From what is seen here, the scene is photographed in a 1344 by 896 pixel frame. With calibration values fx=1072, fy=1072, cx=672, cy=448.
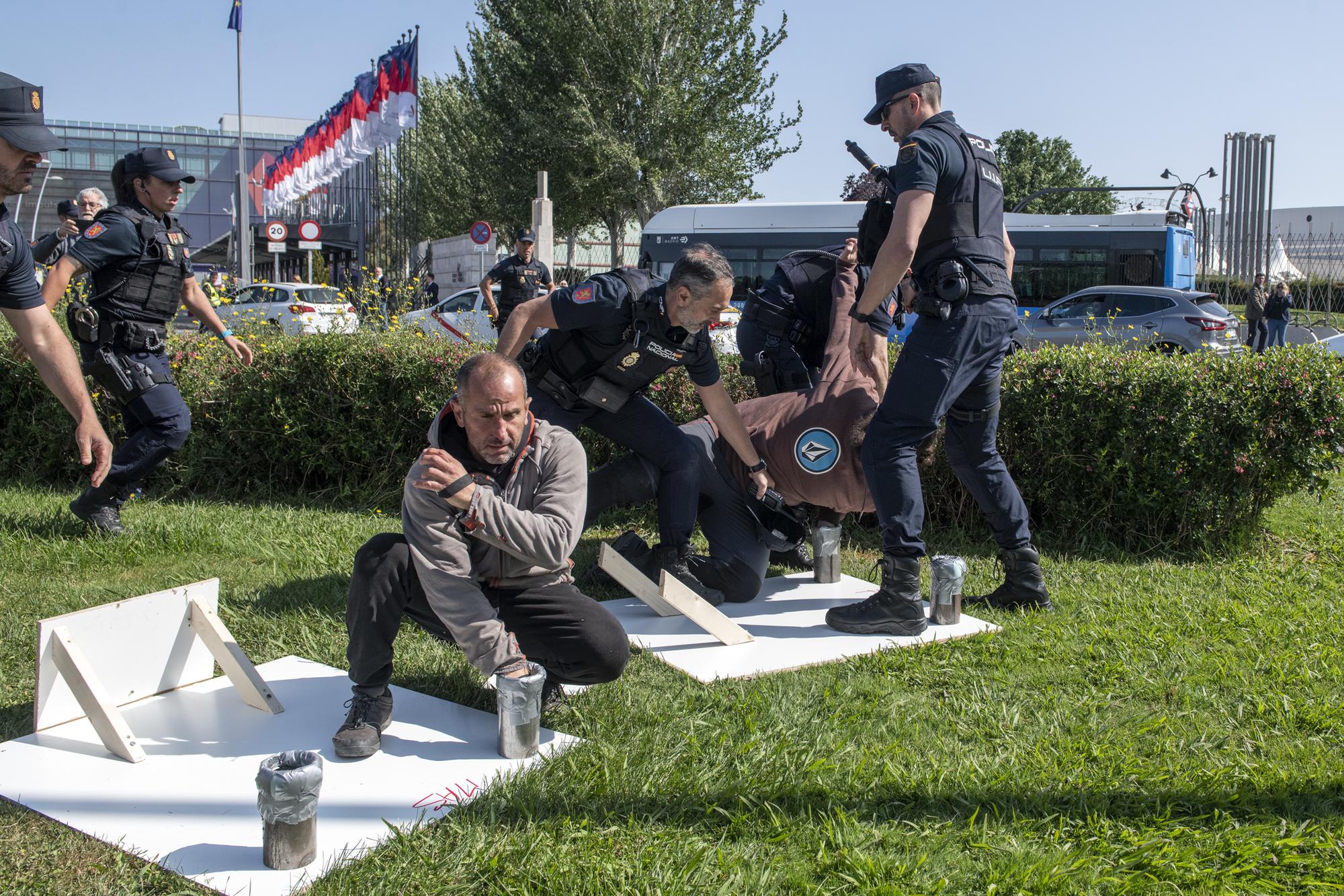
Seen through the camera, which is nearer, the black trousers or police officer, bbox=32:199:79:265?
the black trousers

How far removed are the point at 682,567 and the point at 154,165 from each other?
3.28m

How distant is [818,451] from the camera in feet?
14.5

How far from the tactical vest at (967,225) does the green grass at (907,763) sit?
139 centimetres

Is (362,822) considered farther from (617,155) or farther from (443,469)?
(617,155)

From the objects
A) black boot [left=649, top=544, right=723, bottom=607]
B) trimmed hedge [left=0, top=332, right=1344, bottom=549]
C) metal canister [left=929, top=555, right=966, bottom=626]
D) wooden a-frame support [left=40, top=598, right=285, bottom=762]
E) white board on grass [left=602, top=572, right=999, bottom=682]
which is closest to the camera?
wooden a-frame support [left=40, top=598, right=285, bottom=762]

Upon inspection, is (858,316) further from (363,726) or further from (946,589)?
(363,726)

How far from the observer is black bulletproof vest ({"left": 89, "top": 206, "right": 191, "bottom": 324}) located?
5.23 meters

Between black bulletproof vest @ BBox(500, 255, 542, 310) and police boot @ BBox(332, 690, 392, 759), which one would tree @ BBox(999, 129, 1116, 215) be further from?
police boot @ BBox(332, 690, 392, 759)

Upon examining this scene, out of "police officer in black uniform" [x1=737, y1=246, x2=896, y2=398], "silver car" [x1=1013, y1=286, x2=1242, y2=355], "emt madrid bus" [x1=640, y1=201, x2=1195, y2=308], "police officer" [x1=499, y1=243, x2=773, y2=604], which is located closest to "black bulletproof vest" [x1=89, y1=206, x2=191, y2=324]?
"police officer" [x1=499, y1=243, x2=773, y2=604]

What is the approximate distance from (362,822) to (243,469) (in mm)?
4476

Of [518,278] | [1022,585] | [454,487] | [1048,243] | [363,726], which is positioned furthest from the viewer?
[1048,243]

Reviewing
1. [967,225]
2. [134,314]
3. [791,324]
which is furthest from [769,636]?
[134,314]

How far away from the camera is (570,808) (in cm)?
262

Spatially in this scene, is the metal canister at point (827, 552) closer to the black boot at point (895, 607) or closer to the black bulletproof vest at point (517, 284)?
the black boot at point (895, 607)
